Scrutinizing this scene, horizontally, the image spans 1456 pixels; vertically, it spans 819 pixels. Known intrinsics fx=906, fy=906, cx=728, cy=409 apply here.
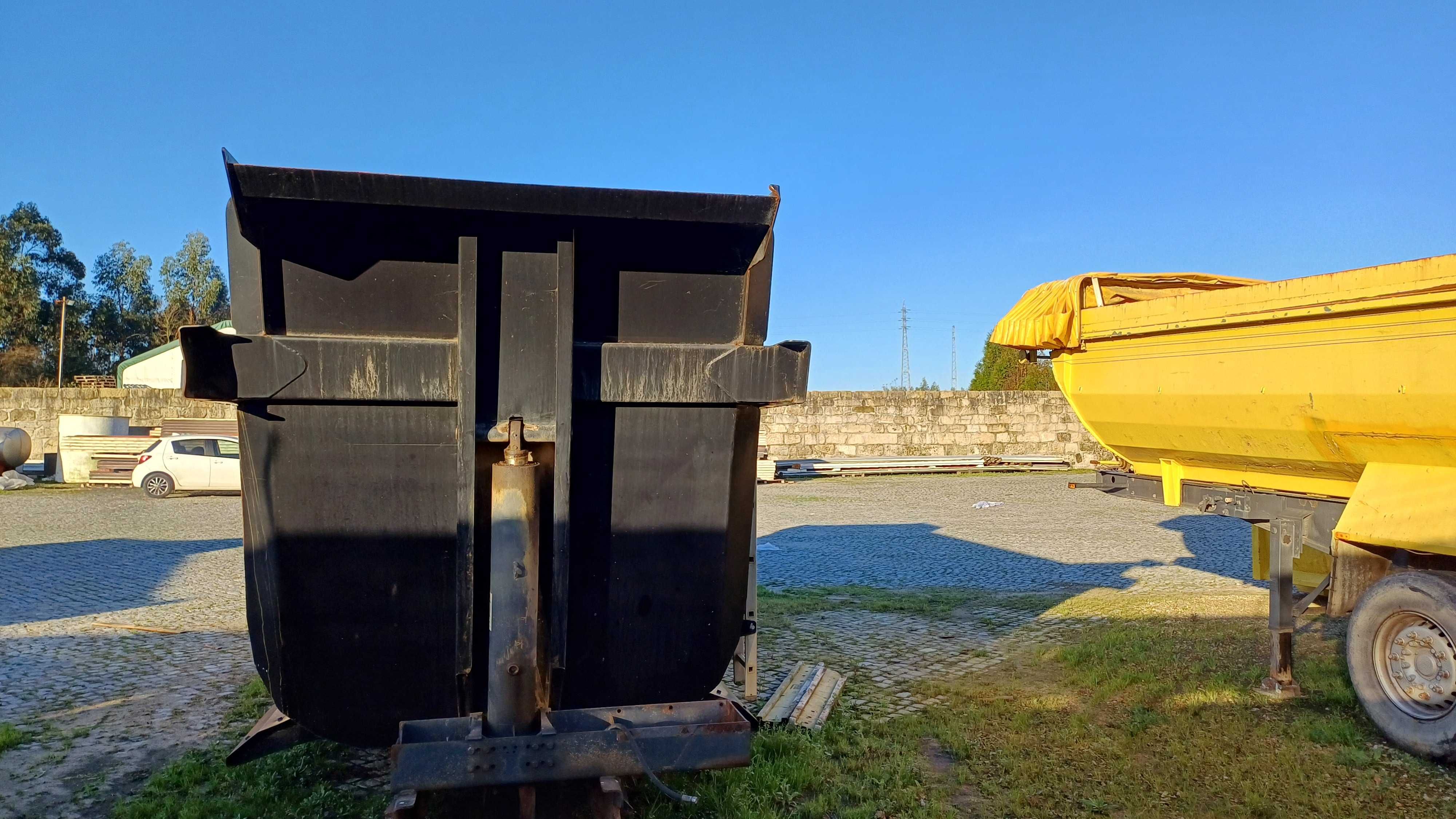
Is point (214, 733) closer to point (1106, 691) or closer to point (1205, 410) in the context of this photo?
point (1106, 691)

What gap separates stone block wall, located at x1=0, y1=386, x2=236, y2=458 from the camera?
23344mm

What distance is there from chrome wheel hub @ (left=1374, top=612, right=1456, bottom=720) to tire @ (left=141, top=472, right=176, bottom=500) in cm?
2109

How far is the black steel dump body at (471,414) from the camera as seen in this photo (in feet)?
9.86

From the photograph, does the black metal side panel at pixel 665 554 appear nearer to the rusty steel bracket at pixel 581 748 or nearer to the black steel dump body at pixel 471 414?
the black steel dump body at pixel 471 414

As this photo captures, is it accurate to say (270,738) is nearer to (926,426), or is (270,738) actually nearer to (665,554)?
(665,554)

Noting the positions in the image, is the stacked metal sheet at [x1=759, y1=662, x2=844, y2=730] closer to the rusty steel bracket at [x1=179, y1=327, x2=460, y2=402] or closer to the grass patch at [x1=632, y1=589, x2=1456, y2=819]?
the grass patch at [x1=632, y1=589, x2=1456, y2=819]

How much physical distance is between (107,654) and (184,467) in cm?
1447

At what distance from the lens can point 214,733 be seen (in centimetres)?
479

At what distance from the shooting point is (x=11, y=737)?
460 cm

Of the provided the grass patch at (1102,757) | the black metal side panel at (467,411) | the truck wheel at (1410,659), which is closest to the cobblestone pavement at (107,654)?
the black metal side panel at (467,411)

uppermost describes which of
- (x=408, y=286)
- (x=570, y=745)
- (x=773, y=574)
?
(x=408, y=286)

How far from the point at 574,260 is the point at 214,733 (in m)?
3.53

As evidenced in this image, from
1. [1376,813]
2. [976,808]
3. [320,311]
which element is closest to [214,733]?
[320,311]

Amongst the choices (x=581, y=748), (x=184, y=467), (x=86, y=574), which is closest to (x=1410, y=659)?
(x=581, y=748)
